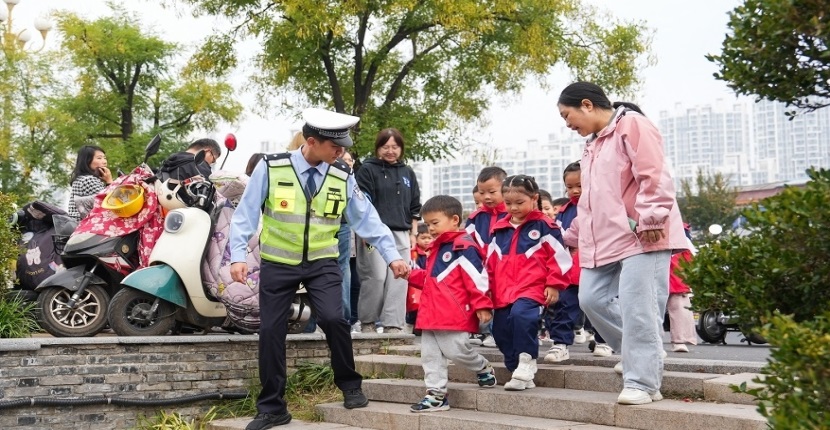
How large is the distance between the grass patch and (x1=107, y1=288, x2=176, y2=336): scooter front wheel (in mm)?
701

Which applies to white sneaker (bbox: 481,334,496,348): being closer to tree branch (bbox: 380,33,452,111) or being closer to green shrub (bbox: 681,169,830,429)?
green shrub (bbox: 681,169,830,429)

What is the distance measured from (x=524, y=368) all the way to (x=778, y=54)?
341 cm

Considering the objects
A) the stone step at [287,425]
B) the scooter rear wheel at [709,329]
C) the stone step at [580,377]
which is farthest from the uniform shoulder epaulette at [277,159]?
the scooter rear wheel at [709,329]

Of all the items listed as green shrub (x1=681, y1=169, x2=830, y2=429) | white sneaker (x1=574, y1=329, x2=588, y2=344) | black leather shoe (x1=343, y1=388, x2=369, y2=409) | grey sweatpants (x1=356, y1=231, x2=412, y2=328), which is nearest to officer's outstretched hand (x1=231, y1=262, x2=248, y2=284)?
black leather shoe (x1=343, y1=388, x2=369, y2=409)

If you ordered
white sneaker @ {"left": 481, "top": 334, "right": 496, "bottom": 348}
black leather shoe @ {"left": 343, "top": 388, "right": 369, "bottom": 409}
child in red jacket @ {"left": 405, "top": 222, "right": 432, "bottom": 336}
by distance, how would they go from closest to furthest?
black leather shoe @ {"left": 343, "top": 388, "right": 369, "bottom": 409}, white sneaker @ {"left": 481, "top": 334, "right": 496, "bottom": 348}, child in red jacket @ {"left": 405, "top": 222, "right": 432, "bottom": 336}

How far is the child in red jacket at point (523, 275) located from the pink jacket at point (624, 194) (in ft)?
1.89

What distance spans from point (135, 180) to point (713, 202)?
55563 mm

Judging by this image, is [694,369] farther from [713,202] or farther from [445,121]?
[713,202]

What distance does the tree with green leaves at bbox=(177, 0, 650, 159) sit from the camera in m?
20.5

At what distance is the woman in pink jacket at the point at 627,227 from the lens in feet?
17.6

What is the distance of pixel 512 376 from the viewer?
6.40 metres

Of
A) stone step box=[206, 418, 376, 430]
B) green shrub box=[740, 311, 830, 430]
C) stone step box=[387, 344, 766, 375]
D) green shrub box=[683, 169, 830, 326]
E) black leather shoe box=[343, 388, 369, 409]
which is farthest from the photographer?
black leather shoe box=[343, 388, 369, 409]

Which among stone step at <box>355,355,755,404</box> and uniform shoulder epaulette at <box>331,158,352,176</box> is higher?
uniform shoulder epaulette at <box>331,158,352,176</box>

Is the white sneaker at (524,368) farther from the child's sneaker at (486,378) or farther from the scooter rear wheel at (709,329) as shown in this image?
the scooter rear wheel at (709,329)
